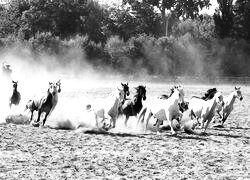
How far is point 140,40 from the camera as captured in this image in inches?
2854

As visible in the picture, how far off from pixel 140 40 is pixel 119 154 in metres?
58.4

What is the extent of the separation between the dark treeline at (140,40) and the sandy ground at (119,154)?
1885 inches

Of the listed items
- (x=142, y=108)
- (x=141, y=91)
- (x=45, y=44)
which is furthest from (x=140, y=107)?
(x=45, y=44)

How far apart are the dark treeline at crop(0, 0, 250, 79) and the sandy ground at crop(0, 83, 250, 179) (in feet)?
157

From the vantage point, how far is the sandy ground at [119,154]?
40.0ft

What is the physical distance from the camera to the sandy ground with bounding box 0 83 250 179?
12203 millimetres

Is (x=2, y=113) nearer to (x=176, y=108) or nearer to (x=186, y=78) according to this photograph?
(x=176, y=108)

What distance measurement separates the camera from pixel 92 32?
8675 cm

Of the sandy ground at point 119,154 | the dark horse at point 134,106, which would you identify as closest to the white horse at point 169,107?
the sandy ground at point 119,154

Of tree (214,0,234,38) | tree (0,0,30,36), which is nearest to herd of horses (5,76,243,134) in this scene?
tree (214,0,234,38)

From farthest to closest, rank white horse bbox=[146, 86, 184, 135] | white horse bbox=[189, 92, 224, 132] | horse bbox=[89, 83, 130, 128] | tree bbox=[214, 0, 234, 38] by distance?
tree bbox=[214, 0, 234, 38]
white horse bbox=[189, 92, 224, 132]
horse bbox=[89, 83, 130, 128]
white horse bbox=[146, 86, 184, 135]

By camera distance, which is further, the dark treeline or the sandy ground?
the dark treeline

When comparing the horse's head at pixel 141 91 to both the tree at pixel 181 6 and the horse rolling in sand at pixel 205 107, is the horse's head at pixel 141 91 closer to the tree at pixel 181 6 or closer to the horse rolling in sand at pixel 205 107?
the horse rolling in sand at pixel 205 107

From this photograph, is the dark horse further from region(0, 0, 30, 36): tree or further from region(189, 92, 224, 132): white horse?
region(0, 0, 30, 36): tree
